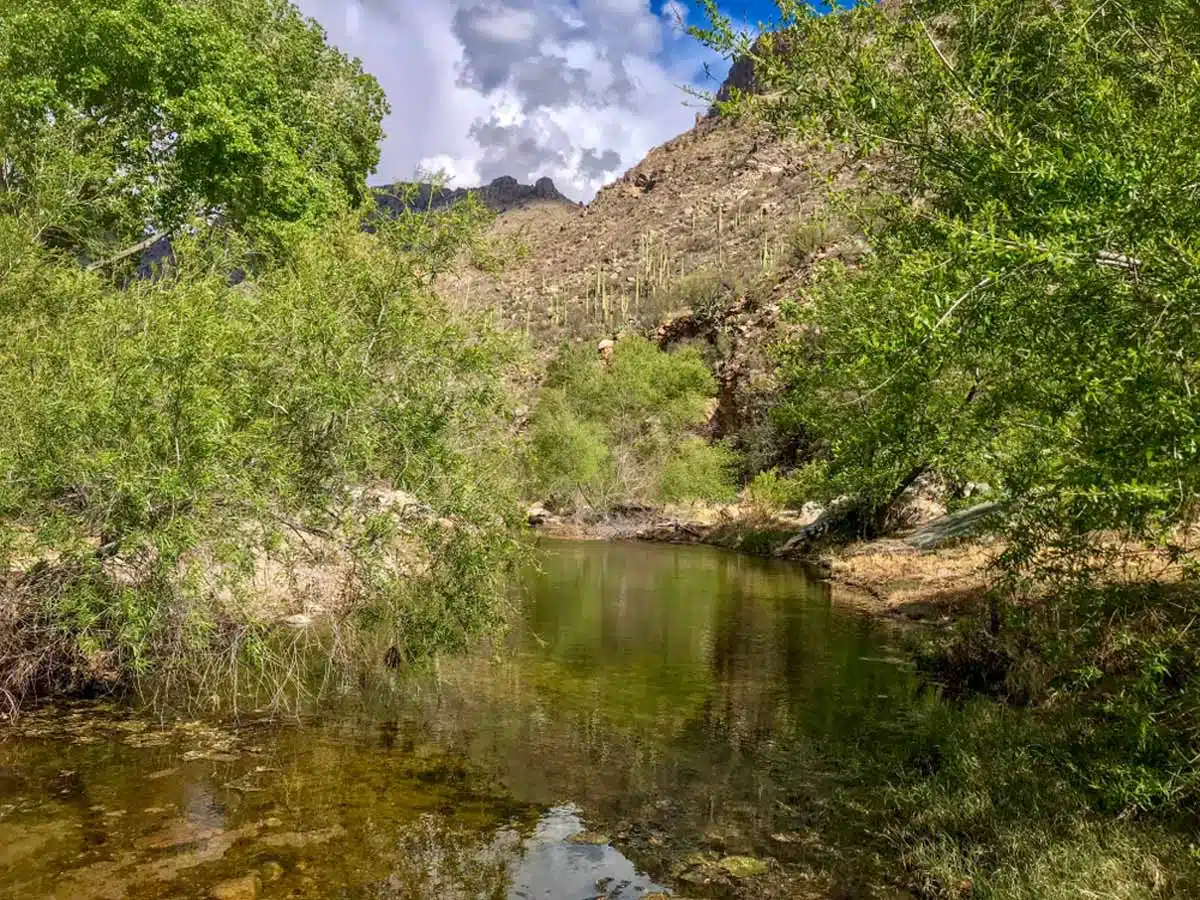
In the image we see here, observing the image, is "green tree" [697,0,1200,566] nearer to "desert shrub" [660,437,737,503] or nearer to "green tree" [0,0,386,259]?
"green tree" [0,0,386,259]

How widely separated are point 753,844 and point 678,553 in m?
30.6

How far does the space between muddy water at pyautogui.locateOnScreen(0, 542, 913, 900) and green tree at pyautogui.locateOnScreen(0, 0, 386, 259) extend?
11163 millimetres

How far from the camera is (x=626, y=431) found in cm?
5919

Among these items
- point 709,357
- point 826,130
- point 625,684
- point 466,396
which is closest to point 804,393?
point 625,684

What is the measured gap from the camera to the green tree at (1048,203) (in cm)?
566

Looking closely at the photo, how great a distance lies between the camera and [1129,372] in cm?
595

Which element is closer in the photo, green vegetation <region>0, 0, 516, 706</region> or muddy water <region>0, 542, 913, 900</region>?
muddy water <region>0, 542, 913, 900</region>

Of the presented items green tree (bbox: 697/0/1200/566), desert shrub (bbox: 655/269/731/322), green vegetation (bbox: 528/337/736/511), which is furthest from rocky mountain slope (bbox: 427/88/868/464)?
green tree (bbox: 697/0/1200/566)

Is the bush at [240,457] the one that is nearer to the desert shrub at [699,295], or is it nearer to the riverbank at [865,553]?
the riverbank at [865,553]

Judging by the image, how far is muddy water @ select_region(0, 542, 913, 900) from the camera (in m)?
7.70

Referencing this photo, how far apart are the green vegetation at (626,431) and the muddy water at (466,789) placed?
108ft

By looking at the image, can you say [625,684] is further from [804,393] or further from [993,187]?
[804,393]

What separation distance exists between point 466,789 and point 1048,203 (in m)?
7.74

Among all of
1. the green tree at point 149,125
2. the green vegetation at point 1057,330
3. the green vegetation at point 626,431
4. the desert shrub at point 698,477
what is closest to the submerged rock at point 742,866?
the green vegetation at point 1057,330
